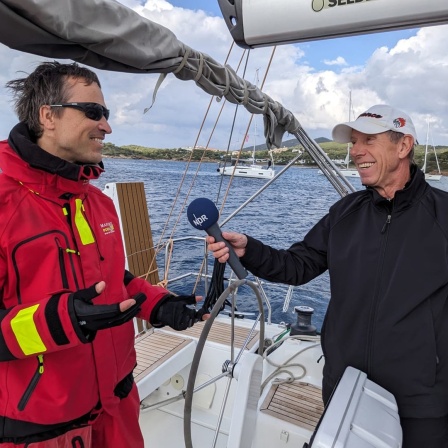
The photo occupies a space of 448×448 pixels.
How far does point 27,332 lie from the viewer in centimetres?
90

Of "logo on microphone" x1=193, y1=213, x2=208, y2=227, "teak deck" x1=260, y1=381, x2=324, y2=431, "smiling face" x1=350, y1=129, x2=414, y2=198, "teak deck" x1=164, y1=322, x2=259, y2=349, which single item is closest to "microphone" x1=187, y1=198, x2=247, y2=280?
"logo on microphone" x1=193, y1=213, x2=208, y2=227

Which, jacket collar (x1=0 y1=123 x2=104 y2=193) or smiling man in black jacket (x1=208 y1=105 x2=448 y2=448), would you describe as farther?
smiling man in black jacket (x1=208 y1=105 x2=448 y2=448)

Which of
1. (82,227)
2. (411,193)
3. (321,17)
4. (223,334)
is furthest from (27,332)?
(223,334)

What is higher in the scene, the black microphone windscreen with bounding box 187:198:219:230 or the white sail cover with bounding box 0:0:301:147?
the white sail cover with bounding box 0:0:301:147

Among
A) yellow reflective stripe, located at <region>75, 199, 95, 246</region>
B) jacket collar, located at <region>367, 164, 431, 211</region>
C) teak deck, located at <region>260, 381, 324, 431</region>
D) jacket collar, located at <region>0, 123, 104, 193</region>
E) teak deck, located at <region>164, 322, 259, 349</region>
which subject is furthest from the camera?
teak deck, located at <region>164, 322, 259, 349</region>

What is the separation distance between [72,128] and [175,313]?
714 mm

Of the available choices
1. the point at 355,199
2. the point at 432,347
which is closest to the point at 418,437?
the point at 432,347

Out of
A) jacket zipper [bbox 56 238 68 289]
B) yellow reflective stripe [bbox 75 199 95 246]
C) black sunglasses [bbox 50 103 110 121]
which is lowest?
jacket zipper [bbox 56 238 68 289]

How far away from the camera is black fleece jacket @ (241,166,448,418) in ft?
4.04

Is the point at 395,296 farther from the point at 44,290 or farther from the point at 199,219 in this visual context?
the point at 44,290

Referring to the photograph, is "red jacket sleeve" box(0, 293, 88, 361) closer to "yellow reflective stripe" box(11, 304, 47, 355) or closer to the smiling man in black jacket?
"yellow reflective stripe" box(11, 304, 47, 355)

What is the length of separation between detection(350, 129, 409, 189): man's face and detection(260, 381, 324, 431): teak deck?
1.31 metres

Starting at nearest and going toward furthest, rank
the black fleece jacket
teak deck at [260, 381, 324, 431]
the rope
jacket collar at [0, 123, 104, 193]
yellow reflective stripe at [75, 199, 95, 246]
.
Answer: jacket collar at [0, 123, 104, 193], yellow reflective stripe at [75, 199, 95, 246], the black fleece jacket, teak deck at [260, 381, 324, 431], the rope

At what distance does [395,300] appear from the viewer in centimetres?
126
